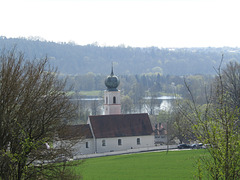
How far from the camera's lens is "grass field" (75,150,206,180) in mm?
34406

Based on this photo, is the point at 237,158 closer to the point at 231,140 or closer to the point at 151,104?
the point at 231,140

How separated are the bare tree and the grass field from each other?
43.5ft

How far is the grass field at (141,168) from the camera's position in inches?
1355

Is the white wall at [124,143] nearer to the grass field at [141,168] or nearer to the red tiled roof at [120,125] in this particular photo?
the red tiled roof at [120,125]

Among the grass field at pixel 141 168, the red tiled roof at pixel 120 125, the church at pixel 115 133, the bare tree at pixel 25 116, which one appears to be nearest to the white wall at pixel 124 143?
the church at pixel 115 133

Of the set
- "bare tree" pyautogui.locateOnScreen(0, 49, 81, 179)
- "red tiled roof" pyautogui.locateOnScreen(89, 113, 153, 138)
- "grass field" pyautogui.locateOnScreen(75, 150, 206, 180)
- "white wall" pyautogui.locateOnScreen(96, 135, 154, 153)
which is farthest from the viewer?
"red tiled roof" pyautogui.locateOnScreen(89, 113, 153, 138)

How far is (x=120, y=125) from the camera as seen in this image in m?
57.7

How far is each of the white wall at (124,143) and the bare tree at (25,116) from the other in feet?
127

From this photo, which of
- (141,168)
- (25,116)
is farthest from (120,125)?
(25,116)

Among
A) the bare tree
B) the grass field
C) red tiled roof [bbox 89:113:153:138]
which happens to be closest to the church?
red tiled roof [bbox 89:113:153:138]

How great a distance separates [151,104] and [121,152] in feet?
198

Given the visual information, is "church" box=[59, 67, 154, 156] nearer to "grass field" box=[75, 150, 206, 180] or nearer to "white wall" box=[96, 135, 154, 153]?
"white wall" box=[96, 135, 154, 153]

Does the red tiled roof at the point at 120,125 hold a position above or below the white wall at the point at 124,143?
above

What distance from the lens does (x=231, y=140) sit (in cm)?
1194
